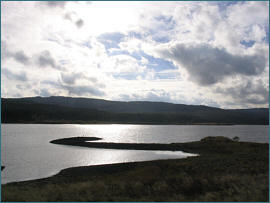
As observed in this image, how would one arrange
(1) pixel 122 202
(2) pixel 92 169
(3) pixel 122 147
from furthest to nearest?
1. (3) pixel 122 147
2. (2) pixel 92 169
3. (1) pixel 122 202

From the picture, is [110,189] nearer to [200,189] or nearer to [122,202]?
[122,202]

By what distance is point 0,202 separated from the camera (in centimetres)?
2034

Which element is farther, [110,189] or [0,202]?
[110,189]

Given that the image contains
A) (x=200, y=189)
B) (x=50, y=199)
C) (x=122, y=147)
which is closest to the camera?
(x=50, y=199)

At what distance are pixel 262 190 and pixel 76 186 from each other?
19.5m

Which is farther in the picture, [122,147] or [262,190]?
[122,147]

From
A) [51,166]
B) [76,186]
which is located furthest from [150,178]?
[51,166]

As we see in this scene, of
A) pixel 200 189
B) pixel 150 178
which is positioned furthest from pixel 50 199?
pixel 200 189

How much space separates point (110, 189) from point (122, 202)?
489 cm

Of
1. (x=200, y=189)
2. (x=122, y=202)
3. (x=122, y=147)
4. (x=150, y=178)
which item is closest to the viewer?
(x=122, y=202)

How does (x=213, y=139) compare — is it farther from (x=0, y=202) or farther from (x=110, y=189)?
(x=0, y=202)

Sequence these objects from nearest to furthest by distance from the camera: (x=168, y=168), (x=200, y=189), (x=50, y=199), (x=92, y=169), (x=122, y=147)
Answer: (x=50, y=199)
(x=200, y=189)
(x=168, y=168)
(x=92, y=169)
(x=122, y=147)

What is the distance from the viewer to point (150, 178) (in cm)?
2966

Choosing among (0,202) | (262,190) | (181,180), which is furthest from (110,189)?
(262,190)
